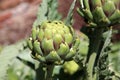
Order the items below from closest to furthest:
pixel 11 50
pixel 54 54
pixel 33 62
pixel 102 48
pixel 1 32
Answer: pixel 54 54, pixel 102 48, pixel 33 62, pixel 11 50, pixel 1 32

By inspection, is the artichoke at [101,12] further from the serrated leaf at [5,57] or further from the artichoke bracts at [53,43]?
the serrated leaf at [5,57]

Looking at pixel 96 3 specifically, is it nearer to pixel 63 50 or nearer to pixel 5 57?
pixel 63 50

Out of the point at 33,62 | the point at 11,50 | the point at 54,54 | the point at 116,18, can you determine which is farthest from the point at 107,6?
the point at 11,50

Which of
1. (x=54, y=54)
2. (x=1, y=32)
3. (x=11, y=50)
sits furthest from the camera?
(x=1, y=32)

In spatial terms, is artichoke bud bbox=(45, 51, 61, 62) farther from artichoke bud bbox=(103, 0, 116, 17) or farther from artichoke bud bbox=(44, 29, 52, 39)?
artichoke bud bbox=(103, 0, 116, 17)

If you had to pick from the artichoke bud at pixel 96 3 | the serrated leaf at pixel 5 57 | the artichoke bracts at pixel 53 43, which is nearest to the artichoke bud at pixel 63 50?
the artichoke bracts at pixel 53 43

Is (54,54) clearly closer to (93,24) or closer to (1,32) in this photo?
(93,24)

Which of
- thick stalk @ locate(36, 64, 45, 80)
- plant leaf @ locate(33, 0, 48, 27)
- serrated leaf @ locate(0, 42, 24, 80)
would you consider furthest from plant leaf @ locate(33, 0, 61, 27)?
serrated leaf @ locate(0, 42, 24, 80)

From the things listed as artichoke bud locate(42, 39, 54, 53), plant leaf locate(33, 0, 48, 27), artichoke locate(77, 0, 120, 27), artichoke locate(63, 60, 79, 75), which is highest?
plant leaf locate(33, 0, 48, 27)
